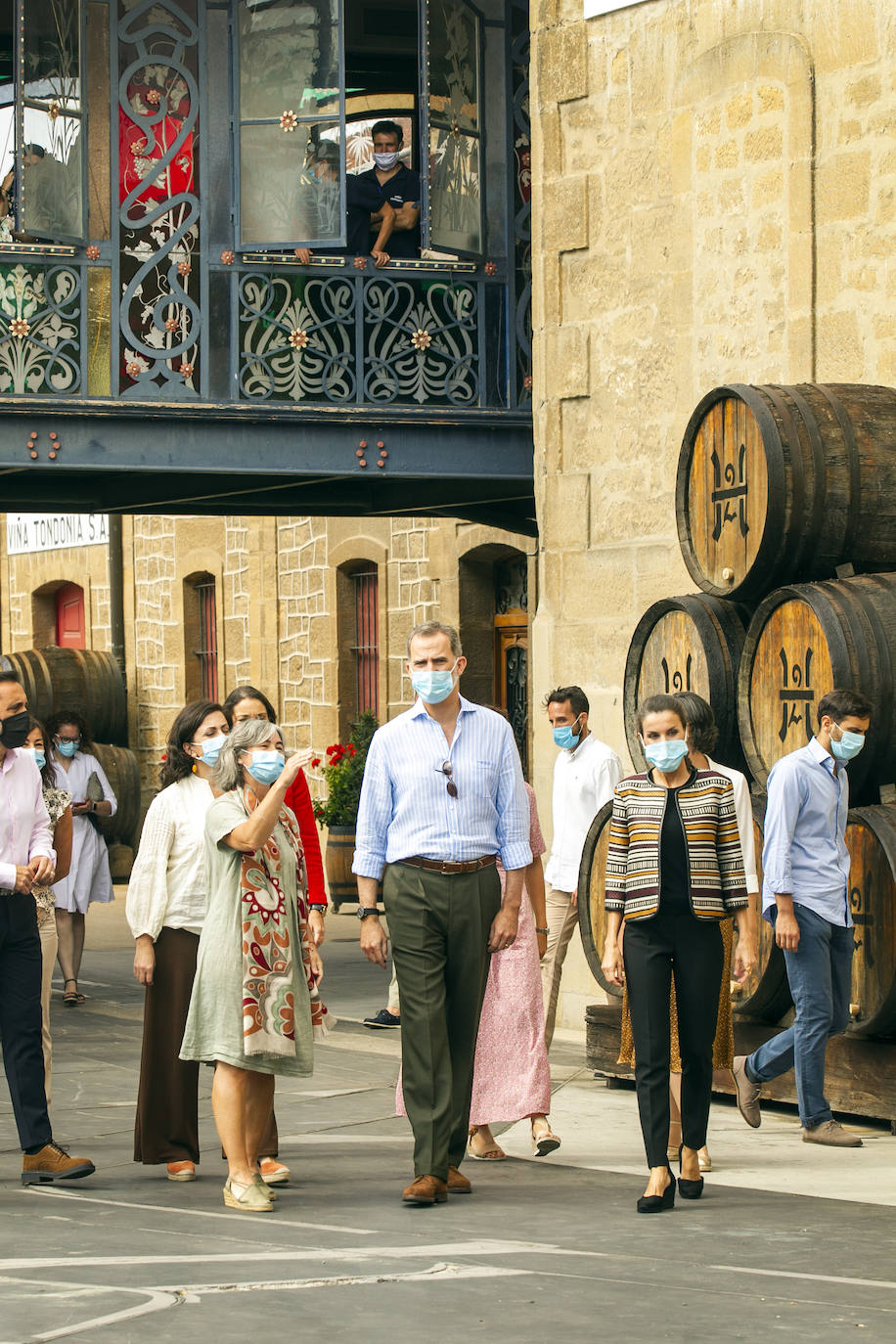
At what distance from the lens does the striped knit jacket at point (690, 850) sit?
21.7 feet

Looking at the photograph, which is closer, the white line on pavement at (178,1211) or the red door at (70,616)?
the white line on pavement at (178,1211)

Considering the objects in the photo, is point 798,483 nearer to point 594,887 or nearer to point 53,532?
point 594,887

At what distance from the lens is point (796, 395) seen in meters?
8.51

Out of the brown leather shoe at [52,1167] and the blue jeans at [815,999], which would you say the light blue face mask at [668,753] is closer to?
the blue jeans at [815,999]

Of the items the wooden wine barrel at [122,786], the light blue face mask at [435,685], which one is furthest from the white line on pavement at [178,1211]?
the wooden wine barrel at [122,786]

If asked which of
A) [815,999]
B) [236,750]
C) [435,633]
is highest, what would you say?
[435,633]

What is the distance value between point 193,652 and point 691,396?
12135mm

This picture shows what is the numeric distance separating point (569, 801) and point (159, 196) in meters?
4.74

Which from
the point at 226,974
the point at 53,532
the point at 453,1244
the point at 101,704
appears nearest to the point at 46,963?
the point at 226,974

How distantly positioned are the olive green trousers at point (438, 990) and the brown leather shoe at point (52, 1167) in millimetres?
1091

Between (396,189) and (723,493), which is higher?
(396,189)

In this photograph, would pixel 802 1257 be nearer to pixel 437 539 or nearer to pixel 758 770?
pixel 758 770

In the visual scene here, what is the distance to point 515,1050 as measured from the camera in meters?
7.56

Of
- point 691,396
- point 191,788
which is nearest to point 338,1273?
point 191,788
